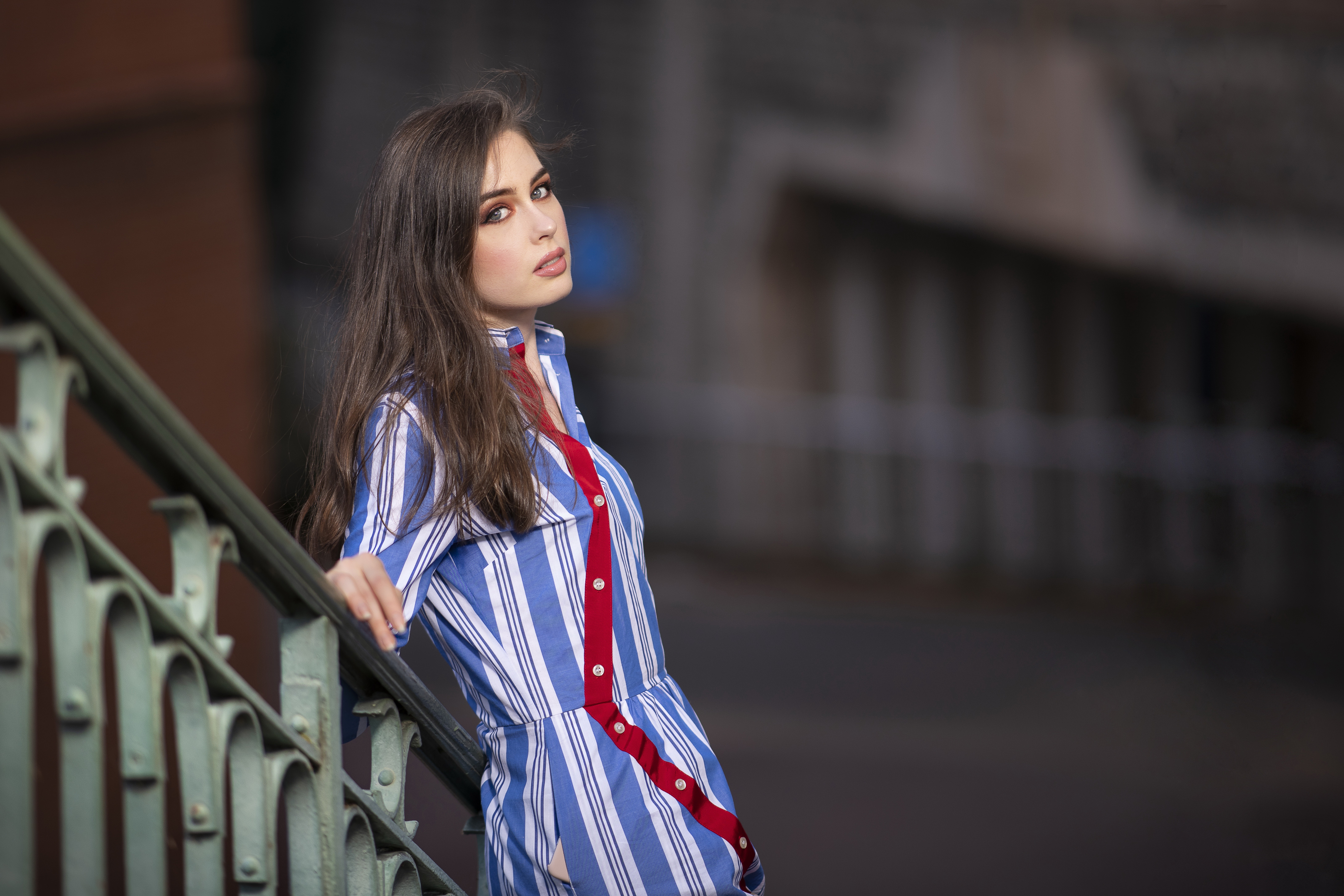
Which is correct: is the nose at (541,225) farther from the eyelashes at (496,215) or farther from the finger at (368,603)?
the finger at (368,603)

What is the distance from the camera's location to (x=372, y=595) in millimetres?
1663

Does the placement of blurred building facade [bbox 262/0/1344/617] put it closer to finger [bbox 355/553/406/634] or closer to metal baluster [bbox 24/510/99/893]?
finger [bbox 355/553/406/634]

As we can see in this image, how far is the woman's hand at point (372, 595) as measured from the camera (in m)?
1.66

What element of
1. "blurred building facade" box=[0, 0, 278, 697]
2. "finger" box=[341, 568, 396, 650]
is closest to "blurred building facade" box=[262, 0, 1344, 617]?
"blurred building facade" box=[0, 0, 278, 697]

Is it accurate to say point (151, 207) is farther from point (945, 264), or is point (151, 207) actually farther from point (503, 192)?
point (945, 264)

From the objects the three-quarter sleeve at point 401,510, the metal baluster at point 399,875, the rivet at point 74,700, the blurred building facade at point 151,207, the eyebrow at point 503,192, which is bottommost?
the metal baluster at point 399,875

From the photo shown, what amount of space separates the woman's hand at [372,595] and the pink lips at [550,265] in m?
0.52

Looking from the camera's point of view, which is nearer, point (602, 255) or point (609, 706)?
point (609, 706)

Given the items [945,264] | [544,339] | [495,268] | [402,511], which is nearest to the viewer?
[402,511]

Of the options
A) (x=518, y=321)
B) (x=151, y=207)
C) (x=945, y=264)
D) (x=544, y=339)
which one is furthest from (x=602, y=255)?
(x=518, y=321)

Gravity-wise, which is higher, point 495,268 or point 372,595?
point 495,268

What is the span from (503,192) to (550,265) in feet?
0.43

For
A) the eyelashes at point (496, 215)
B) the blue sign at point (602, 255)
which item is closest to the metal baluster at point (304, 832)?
the eyelashes at point (496, 215)

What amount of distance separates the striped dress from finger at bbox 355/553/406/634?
31 millimetres
